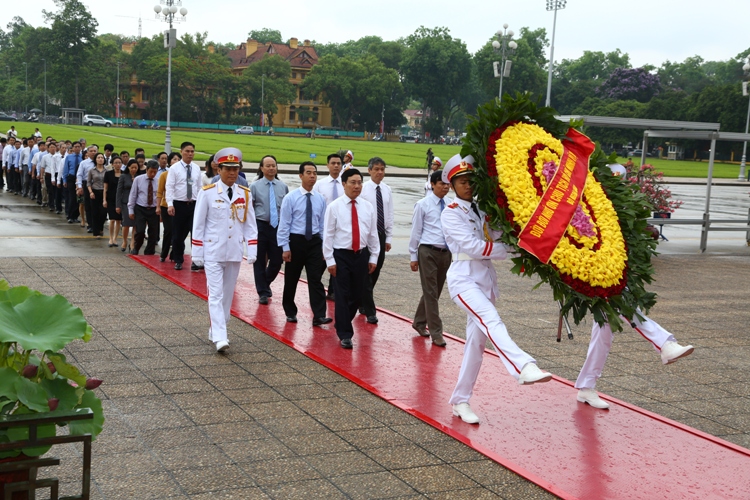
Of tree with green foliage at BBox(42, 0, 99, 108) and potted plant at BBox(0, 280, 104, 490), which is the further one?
tree with green foliage at BBox(42, 0, 99, 108)

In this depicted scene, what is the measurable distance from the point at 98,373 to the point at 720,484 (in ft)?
16.8

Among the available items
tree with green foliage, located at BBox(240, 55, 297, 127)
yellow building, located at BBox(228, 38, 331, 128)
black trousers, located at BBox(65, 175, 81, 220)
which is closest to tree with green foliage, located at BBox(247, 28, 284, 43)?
yellow building, located at BBox(228, 38, 331, 128)

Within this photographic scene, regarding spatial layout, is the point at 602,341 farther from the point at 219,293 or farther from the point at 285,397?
the point at 219,293

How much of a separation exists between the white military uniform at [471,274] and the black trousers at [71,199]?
14.6 m

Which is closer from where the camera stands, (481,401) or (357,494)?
(357,494)

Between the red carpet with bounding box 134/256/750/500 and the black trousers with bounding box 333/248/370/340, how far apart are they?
0.26 m

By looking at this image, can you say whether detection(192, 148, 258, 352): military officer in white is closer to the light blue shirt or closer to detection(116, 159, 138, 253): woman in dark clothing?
Result: the light blue shirt

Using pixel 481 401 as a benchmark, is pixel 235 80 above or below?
above

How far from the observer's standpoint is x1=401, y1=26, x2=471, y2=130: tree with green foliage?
393 ft

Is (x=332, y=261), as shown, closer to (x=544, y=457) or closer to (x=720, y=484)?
(x=544, y=457)

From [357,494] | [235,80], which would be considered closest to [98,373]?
[357,494]

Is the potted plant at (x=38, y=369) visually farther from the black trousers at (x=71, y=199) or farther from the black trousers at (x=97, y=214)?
the black trousers at (x=71, y=199)

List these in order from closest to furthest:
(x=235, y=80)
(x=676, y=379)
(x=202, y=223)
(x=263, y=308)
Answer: (x=676, y=379)
(x=202, y=223)
(x=263, y=308)
(x=235, y=80)

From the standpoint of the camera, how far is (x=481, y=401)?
7.10m
